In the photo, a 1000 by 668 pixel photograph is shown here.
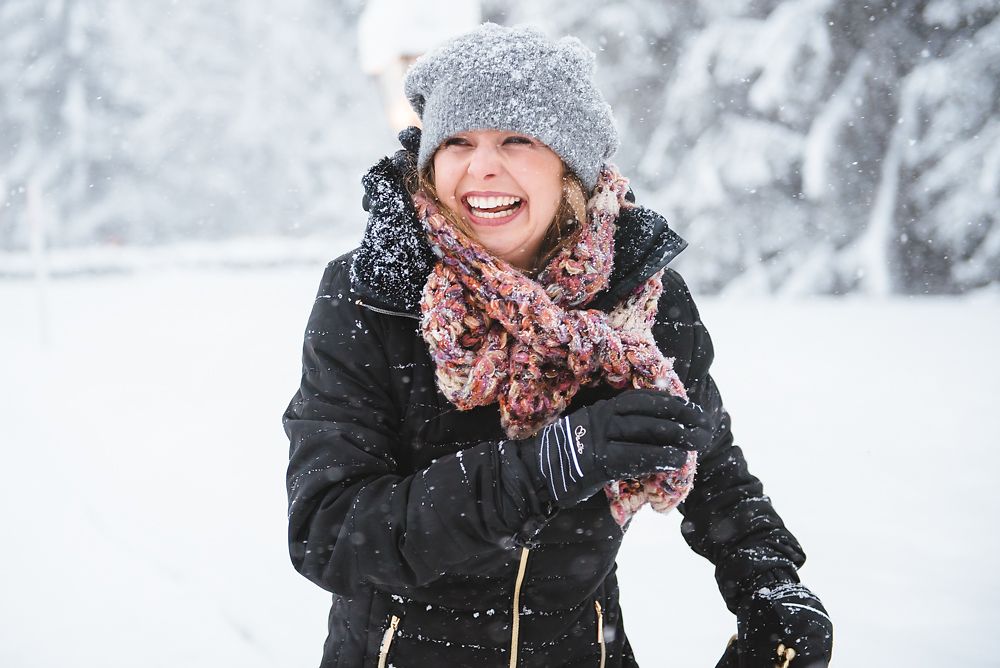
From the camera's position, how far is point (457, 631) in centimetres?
163

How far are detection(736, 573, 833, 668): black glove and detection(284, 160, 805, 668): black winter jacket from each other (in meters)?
0.05

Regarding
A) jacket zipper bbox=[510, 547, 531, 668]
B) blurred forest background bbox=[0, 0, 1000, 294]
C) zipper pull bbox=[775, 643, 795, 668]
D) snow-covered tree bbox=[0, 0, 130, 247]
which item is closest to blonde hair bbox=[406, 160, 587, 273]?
jacket zipper bbox=[510, 547, 531, 668]

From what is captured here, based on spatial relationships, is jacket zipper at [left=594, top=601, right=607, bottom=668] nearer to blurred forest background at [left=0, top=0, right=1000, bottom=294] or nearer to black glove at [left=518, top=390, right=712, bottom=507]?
black glove at [left=518, top=390, right=712, bottom=507]

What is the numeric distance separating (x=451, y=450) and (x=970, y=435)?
476cm

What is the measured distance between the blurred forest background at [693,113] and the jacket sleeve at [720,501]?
319 inches

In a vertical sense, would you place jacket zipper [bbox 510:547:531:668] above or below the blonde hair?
below

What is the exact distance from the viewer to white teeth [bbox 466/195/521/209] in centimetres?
170

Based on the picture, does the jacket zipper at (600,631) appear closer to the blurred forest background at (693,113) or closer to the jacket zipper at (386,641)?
the jacket zipper at (386,641)

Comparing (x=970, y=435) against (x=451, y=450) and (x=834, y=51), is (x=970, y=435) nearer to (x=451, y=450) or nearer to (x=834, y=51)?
(x=451, y=450)

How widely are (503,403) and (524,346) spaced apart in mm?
127

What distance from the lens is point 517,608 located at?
1651 millimetres

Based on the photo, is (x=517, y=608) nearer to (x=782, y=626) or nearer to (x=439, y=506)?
(x=439, y=506)

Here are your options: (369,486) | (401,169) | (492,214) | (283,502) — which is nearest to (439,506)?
(369,486)

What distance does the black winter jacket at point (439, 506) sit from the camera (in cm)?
136
